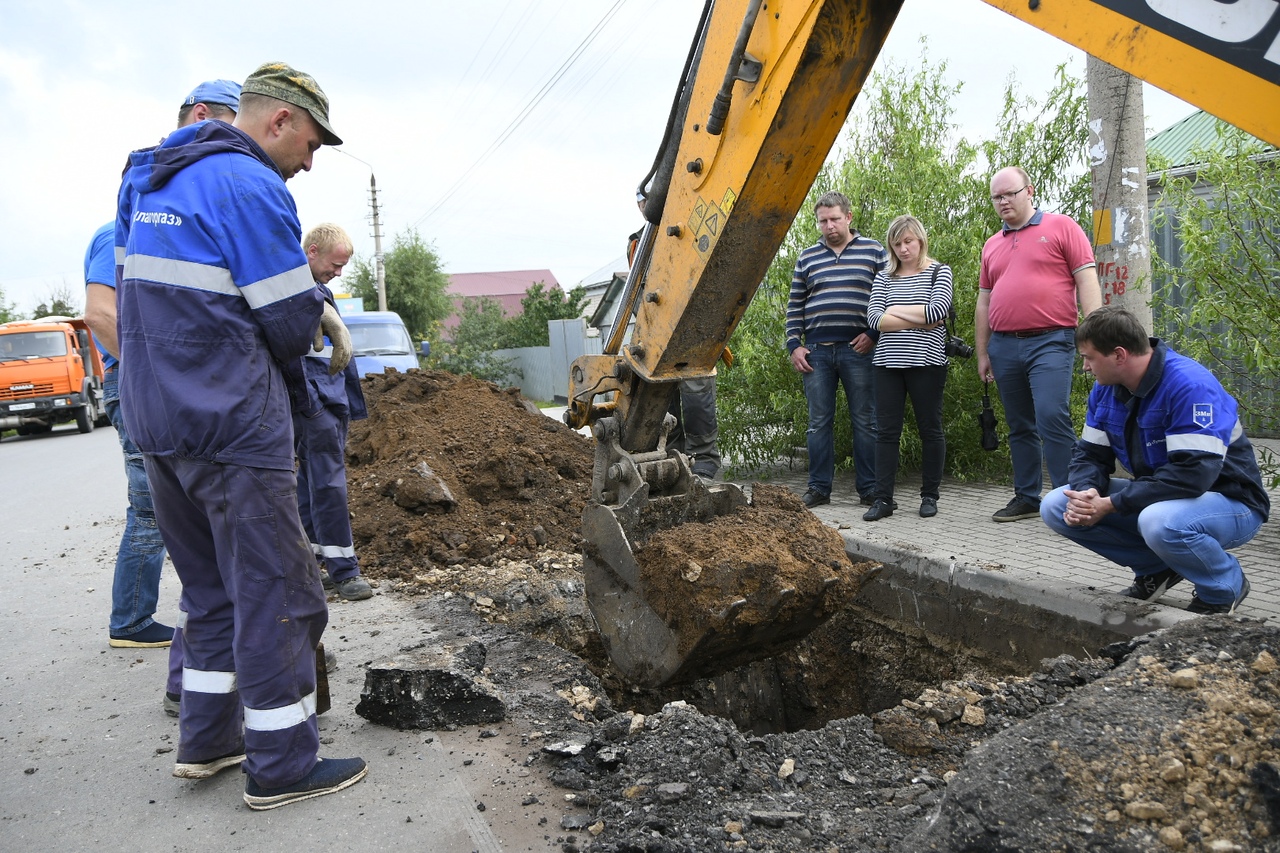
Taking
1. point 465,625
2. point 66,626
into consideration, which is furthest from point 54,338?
point 465,625

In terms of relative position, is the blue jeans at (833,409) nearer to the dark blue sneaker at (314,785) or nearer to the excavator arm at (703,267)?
the excavator arm at (703,267)

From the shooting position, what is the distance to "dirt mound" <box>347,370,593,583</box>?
6078 mm

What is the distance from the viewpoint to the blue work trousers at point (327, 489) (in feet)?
17.5

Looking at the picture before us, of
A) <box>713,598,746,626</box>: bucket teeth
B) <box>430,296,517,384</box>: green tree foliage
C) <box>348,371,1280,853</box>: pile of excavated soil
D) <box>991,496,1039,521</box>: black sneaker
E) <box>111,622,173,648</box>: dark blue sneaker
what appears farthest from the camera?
<box>430,296,517,384</box>: green tree foliage

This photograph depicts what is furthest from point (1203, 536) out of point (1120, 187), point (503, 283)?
point (503, 283)

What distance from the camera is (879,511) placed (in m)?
6.08

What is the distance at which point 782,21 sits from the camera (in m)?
3.10

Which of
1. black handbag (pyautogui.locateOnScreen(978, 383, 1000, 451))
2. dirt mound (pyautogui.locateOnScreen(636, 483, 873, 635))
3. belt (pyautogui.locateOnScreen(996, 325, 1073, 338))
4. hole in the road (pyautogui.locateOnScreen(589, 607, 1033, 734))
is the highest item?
belt (pyautogui.locateOnScreen(996, 325, 1073, 338))

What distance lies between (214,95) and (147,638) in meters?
2.76

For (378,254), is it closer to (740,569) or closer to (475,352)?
(475,352)

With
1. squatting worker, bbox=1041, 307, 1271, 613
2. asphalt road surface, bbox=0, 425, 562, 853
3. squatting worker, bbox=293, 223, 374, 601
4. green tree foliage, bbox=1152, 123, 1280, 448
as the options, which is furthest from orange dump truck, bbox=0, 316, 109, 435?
squatting worker, bbox=1041, 307, 1271, 613

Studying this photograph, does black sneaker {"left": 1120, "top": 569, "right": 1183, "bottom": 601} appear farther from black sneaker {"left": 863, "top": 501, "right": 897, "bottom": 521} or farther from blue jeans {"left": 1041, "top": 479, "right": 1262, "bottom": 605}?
black sneaker {"left": 863, "top": 501, "right": 897, "bottom": 521}

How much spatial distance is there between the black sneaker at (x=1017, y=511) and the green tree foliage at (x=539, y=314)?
84.6 feet

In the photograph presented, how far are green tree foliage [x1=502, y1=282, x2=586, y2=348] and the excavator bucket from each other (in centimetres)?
2728
